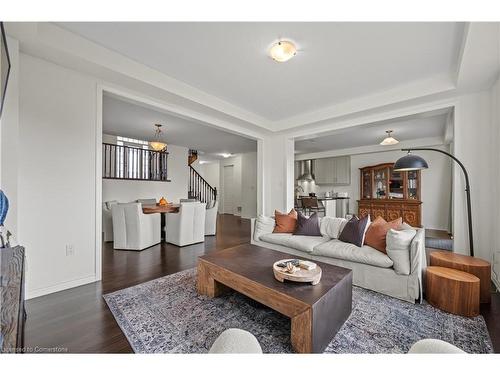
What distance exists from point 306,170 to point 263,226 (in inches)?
213

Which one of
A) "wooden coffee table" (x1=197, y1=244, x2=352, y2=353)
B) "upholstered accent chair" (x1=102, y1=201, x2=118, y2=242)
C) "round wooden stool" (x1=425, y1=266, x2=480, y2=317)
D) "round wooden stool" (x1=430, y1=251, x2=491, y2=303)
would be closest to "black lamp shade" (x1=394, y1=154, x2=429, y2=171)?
"round wooden stool" (x1=430, y1=251, x2=491, y2=303)

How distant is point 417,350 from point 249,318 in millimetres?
1276

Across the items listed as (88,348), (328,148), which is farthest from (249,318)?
(328,148)

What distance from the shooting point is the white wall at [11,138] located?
1.86 meters

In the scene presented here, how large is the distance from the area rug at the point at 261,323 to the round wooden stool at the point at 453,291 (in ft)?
0.24

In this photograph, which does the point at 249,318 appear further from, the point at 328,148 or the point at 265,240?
the point at 328,148

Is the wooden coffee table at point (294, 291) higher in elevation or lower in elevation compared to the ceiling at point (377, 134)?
lower

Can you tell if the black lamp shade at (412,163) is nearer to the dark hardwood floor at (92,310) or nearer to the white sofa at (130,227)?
the dark hardwood floor at (92,310)

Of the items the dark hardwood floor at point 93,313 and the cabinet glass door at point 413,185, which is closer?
the dark hardwood floor at point 93,313

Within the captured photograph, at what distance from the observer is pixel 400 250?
2180 mm

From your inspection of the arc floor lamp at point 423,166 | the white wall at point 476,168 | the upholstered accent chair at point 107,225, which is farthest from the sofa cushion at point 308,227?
the upholstered accent chair at point 107,225

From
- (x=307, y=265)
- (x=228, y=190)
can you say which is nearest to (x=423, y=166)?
(x=307, y=265)

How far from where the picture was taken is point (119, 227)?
3881mm
